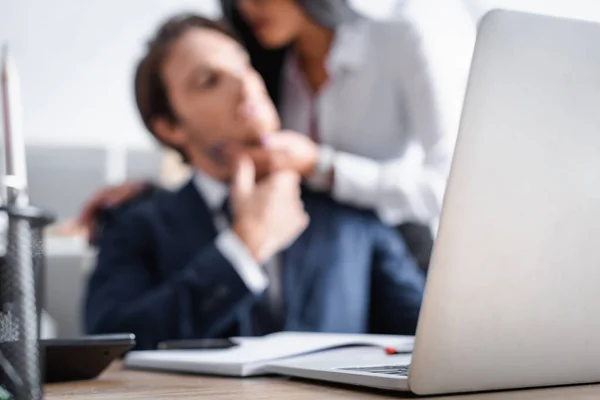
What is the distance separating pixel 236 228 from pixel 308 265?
0.20 m

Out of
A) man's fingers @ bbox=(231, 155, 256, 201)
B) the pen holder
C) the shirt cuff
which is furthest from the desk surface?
man's fingers @ bbox=(231, 155, 256, 201)

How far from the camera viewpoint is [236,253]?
1798 mm

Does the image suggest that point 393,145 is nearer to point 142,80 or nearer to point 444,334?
point 142,80

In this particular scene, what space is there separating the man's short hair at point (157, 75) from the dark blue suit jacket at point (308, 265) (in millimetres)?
192

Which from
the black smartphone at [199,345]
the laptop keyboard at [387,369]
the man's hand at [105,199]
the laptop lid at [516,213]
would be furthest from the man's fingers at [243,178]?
the laptop lid at [516,213]

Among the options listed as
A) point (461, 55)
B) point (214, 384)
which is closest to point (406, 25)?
point (461, 55)

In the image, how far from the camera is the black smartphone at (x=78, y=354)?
818 mm

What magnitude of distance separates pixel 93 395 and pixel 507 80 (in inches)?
16.5

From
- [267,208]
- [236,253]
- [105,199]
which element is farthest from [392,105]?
[105,199]

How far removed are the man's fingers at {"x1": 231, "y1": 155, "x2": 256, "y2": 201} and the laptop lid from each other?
4.78 ft

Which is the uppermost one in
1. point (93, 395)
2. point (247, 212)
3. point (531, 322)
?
point (531, 322)

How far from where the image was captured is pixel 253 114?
2.05 meters

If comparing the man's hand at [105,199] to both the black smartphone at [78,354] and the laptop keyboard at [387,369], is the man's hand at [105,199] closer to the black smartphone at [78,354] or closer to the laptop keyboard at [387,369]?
the black smartphone at [78,354]

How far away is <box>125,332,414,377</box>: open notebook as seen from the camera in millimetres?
809
